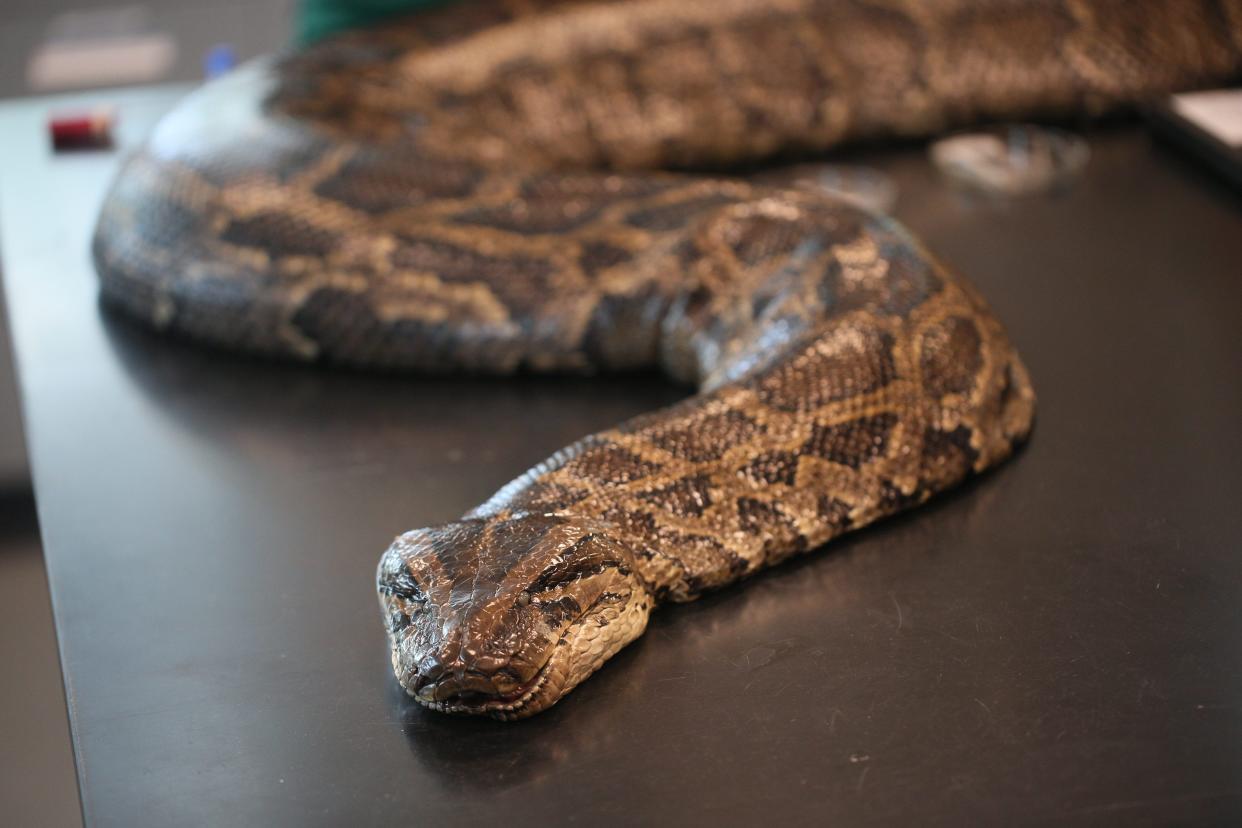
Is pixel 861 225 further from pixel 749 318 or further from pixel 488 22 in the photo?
pixel 488 22

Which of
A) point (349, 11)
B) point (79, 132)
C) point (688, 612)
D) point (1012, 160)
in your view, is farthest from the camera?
point (79, 132)

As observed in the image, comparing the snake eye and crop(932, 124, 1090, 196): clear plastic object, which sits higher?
the snake eye

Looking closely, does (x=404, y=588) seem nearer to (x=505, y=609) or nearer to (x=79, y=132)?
(x=505, y=609)

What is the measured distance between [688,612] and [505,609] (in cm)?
33

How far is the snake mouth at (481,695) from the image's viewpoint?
71.0 inches

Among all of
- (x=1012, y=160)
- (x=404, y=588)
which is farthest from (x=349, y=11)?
(x=404, y=588)

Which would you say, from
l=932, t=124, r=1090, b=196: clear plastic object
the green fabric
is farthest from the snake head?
the green fabric

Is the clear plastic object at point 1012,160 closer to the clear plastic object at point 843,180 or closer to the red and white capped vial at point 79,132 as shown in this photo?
the clear plastic object at point 843,180

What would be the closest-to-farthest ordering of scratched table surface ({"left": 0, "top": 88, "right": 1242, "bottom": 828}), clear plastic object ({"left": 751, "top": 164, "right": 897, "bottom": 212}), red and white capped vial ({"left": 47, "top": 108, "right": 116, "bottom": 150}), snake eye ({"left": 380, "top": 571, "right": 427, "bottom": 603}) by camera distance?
1. scratched table surface ({"left": 0, "top": 88, "right": 1242, "bottom": 828})
2. snake eye ({"left": 380, "top": 571, "right": 427, "bottom": 603})
3. clear plastic object ({"left": 751, "top": 164, "right": 897, "bottom": 212})
4. red and white capped vial ({"left": 47, "top": 108, "right": 116, "bottom": 150})

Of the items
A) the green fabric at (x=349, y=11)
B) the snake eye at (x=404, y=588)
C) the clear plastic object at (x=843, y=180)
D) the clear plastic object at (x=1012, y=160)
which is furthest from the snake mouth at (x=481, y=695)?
the green fabric at (x=349, y=11)

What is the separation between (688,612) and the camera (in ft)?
6.73

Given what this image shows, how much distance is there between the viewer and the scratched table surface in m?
1.74

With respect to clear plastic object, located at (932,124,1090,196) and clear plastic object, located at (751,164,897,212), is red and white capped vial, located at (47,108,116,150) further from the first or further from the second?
clear plastic object, located at (932,124,1090,196)

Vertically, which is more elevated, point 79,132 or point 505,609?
point 505,609
